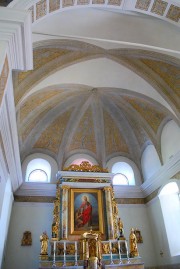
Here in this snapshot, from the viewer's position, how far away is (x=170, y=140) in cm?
1158

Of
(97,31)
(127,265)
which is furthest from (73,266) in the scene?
(97,31)

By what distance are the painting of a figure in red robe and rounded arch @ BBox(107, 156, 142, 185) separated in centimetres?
269

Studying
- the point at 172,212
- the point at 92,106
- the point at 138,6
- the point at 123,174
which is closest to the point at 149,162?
the point at 123,174

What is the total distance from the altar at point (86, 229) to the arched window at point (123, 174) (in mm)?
1886

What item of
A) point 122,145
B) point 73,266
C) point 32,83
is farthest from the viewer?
point 122,145

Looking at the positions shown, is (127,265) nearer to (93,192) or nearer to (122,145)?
(93,192)

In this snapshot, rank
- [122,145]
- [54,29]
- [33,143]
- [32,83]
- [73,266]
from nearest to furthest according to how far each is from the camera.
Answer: [54,29]
[73,266]
[32,83]
[33,143]
[122,145]

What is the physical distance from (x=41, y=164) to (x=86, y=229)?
176 inches

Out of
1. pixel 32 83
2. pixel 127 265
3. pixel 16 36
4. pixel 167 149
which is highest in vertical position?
pixel 32 83

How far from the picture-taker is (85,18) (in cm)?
841

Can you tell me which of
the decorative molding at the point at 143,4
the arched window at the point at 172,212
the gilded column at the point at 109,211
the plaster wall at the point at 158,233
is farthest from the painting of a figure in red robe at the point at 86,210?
the decorative molding at the point at 143,4

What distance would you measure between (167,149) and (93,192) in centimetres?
403

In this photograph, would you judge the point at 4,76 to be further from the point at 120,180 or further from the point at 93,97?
the point at 120,180

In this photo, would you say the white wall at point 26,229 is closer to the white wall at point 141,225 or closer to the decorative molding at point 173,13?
the white wall at point 141,225
